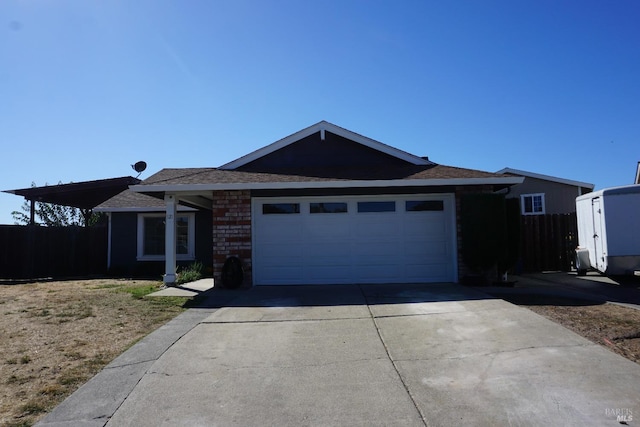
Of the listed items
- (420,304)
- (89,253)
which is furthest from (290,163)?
(89,253)

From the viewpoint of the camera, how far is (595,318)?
22.0 feet

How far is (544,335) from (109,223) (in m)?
15.2

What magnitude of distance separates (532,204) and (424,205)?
44.0 feet

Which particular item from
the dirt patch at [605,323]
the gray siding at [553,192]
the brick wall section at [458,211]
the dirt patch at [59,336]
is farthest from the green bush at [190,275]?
the gray siding at [553,192]

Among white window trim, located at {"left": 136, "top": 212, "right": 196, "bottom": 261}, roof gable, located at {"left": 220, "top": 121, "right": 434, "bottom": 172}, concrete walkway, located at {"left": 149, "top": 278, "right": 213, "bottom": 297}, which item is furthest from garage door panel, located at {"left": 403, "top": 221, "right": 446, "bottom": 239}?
white window trim, located at {"left": 136, "top": 212, "right": 196, "bottom": 261}

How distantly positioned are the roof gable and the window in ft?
38.0

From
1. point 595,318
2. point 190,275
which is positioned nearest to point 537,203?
point 595,318

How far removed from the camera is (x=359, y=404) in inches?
Result: 159

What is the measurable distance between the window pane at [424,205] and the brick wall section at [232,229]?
4.04 m

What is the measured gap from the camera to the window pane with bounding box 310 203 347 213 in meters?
11.2

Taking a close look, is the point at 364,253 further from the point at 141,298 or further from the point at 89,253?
the point at 89,253

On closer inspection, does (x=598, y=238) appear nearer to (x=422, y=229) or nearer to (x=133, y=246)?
(x=422, y=229)

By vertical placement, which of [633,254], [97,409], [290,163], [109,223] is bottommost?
[97,409]

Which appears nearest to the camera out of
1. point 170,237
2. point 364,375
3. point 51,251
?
point 364,375
